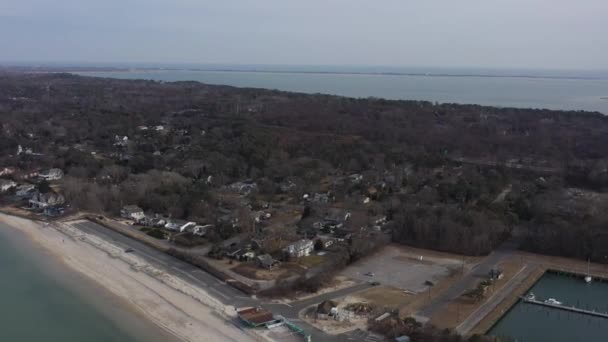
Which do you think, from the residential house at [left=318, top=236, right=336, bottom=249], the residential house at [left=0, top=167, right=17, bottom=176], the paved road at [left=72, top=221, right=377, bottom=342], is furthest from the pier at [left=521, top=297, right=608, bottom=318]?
the residential house at [left=0, top=167, right=17, bottom=176]

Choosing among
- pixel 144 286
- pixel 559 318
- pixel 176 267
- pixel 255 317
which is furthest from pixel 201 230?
pixel 559 318

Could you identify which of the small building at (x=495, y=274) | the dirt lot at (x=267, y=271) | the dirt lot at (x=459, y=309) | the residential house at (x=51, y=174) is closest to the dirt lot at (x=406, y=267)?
the small building at (x=495, y=274)

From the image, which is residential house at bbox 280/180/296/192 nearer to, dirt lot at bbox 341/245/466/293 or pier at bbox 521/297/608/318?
dirt lot at bbox 341/245/466/293

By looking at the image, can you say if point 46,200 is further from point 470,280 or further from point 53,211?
point 470,280

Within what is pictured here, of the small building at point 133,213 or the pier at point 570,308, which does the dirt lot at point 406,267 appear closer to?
the pier at point 570,308

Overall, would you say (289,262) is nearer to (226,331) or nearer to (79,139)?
(226,331)

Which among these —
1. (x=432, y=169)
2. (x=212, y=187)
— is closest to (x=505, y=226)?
(x=432, y=169)
